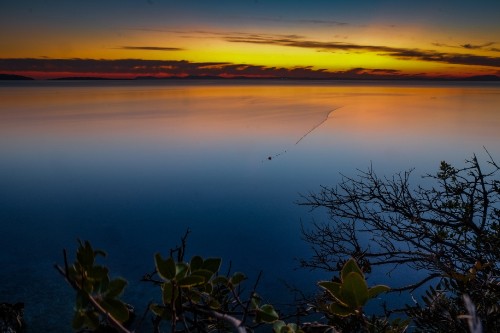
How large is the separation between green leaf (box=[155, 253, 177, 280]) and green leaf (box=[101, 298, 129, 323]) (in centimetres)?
14

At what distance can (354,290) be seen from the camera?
117cm

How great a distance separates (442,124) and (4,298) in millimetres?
46892

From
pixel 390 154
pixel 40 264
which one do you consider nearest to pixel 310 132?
pixel 390 154

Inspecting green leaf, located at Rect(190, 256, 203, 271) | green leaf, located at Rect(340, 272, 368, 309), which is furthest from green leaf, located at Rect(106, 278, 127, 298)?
green leaf, located at Rect(340, 272, 368, 309)

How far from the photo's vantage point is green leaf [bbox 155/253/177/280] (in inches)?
47.9

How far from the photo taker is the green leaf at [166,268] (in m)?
1.22

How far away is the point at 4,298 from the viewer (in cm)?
1249

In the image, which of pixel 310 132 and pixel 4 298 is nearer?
pixel 4 298

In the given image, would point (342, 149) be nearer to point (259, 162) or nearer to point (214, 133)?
point (259, 162)

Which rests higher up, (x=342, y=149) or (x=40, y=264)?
(x=342, y=149)

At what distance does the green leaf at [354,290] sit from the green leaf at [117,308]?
0.61 m

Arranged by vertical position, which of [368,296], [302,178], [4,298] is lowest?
[4,298]

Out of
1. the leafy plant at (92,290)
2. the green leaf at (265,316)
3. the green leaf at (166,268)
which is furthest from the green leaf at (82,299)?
the green leaf at (265,316)

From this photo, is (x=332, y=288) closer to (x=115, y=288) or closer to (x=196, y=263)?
(x=196, y=263)
